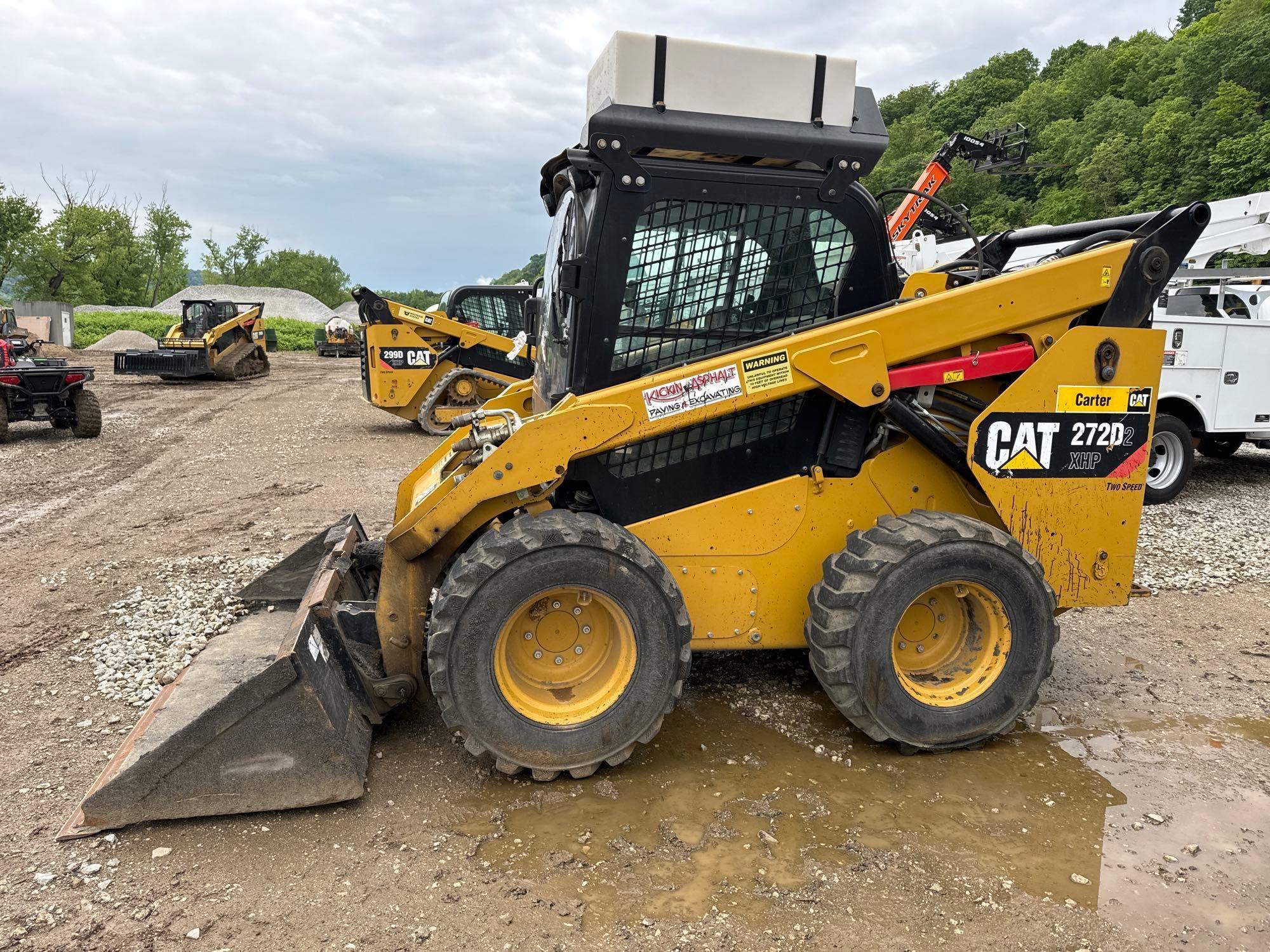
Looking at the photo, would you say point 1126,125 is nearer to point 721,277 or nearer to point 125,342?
point 125,342

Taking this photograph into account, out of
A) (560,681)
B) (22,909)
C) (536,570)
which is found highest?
(536,570)

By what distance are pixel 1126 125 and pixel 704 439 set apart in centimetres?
5985

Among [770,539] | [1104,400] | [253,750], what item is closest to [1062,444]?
[1104,400]

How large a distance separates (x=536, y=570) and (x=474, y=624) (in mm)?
305

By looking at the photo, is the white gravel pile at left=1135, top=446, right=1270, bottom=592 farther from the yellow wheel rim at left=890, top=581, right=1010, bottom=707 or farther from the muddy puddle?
the yellow wheel rim at left=890, top=581, right=1010, bottom=707

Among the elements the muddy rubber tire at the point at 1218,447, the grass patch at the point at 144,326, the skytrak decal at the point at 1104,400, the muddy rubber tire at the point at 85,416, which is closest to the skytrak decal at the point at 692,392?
the skytrak decal at the point at 1104,400

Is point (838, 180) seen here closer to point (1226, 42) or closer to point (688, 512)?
point (688, 512)

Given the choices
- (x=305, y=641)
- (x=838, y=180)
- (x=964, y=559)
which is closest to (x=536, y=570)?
(x=305, y=641)

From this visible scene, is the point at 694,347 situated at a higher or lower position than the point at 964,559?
higher

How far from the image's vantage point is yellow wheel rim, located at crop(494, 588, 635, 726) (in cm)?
340

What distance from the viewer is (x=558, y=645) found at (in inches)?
139

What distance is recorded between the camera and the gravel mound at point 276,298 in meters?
70.6

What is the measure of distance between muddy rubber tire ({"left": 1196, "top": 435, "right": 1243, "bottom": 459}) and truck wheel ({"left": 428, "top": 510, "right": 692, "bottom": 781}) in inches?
363

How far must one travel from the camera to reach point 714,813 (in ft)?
10.6
